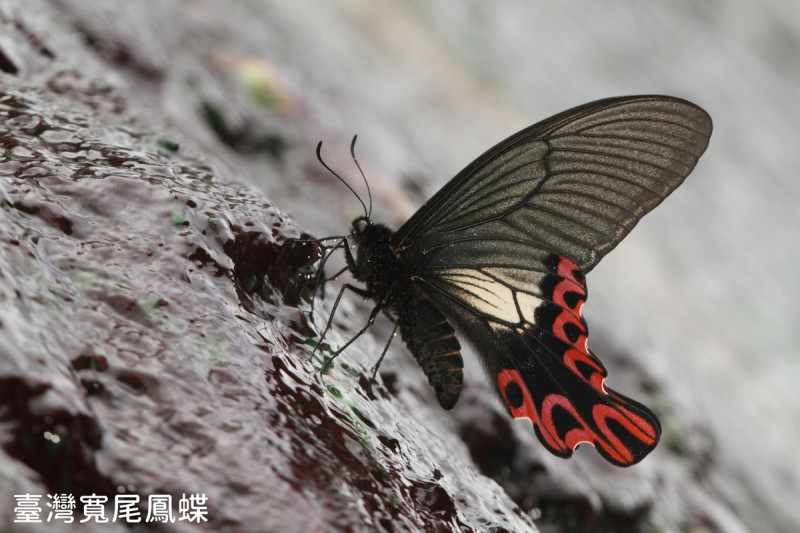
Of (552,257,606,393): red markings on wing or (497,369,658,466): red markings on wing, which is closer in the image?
(497,369,658,466): red markings on wing

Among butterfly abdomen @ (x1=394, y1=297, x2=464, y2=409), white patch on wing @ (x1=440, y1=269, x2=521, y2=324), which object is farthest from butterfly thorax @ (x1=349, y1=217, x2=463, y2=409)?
white patch on wing @ (x1=440, y1=269, x2=521, y2=324)

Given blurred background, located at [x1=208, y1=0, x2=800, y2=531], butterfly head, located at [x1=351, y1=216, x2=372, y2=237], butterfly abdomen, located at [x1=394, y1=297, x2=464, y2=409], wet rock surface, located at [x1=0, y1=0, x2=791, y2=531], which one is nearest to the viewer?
wet rock surface, located at [x1=0, y1=0, x2=791, y2=531]

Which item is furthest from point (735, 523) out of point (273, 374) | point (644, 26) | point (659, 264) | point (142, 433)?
point (644, 26)

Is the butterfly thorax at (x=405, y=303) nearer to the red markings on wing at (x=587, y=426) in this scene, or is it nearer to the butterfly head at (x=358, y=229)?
the butterfly head at (x=358, y=229)

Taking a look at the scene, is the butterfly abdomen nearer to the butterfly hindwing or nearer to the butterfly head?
the butterfly hindwing

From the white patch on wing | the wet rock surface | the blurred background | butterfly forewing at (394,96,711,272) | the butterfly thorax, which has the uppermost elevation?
the blurred background

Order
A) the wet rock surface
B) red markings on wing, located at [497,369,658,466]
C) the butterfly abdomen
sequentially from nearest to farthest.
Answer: the wet rock surface, red markings on wing, located at [497,369,658,466], the butterfly abdomen

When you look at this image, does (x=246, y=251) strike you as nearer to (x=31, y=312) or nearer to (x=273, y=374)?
(x=273, y=374)

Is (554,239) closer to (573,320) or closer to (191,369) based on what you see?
(573,320)

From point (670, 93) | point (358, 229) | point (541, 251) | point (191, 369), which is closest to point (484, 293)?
point (541, 251)
